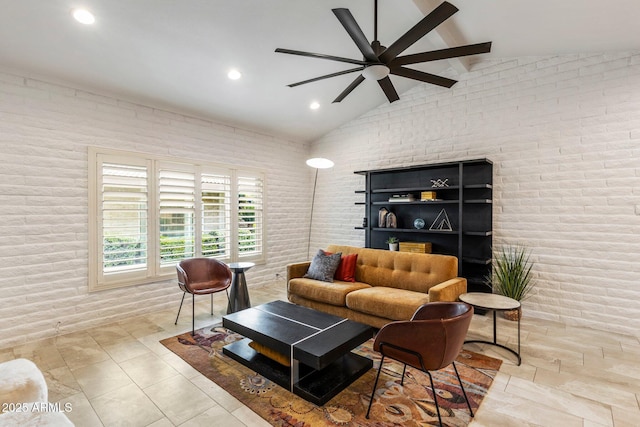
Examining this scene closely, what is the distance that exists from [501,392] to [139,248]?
13.6 feet

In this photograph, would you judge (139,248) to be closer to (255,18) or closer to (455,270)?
(255,18)

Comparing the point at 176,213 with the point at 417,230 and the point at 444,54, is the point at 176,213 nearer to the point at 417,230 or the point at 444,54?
the point at 417,230

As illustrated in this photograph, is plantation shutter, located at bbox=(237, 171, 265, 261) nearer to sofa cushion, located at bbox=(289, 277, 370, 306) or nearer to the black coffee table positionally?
sofa cushion, located at bbox=(289, 277, 370, 306)

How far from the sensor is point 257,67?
3.70 meters

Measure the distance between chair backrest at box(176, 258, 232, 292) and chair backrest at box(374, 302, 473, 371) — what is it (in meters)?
2.49

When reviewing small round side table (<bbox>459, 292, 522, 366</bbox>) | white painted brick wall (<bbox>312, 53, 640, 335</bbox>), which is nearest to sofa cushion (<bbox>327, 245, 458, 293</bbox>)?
small round side table (<bbox>459, 292, 522, 366</bbox>)

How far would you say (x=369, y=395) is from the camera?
2.32 meters

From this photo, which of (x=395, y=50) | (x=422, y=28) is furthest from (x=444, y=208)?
(x=422, y=28)

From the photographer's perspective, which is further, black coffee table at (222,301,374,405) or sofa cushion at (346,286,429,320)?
sofa cushion at (346,286,429,320)

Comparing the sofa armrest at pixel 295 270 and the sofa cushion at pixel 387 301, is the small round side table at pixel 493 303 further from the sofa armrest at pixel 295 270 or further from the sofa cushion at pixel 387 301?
the sofa armrest at pixel 295 270

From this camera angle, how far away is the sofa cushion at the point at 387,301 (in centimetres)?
310

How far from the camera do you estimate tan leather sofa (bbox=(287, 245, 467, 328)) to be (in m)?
3.20

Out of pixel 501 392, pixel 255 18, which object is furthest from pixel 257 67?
pixel 501 392

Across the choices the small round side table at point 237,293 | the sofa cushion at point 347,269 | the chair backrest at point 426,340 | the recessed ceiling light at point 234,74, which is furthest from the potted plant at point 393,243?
the recessed ceiling light at point 234,74
